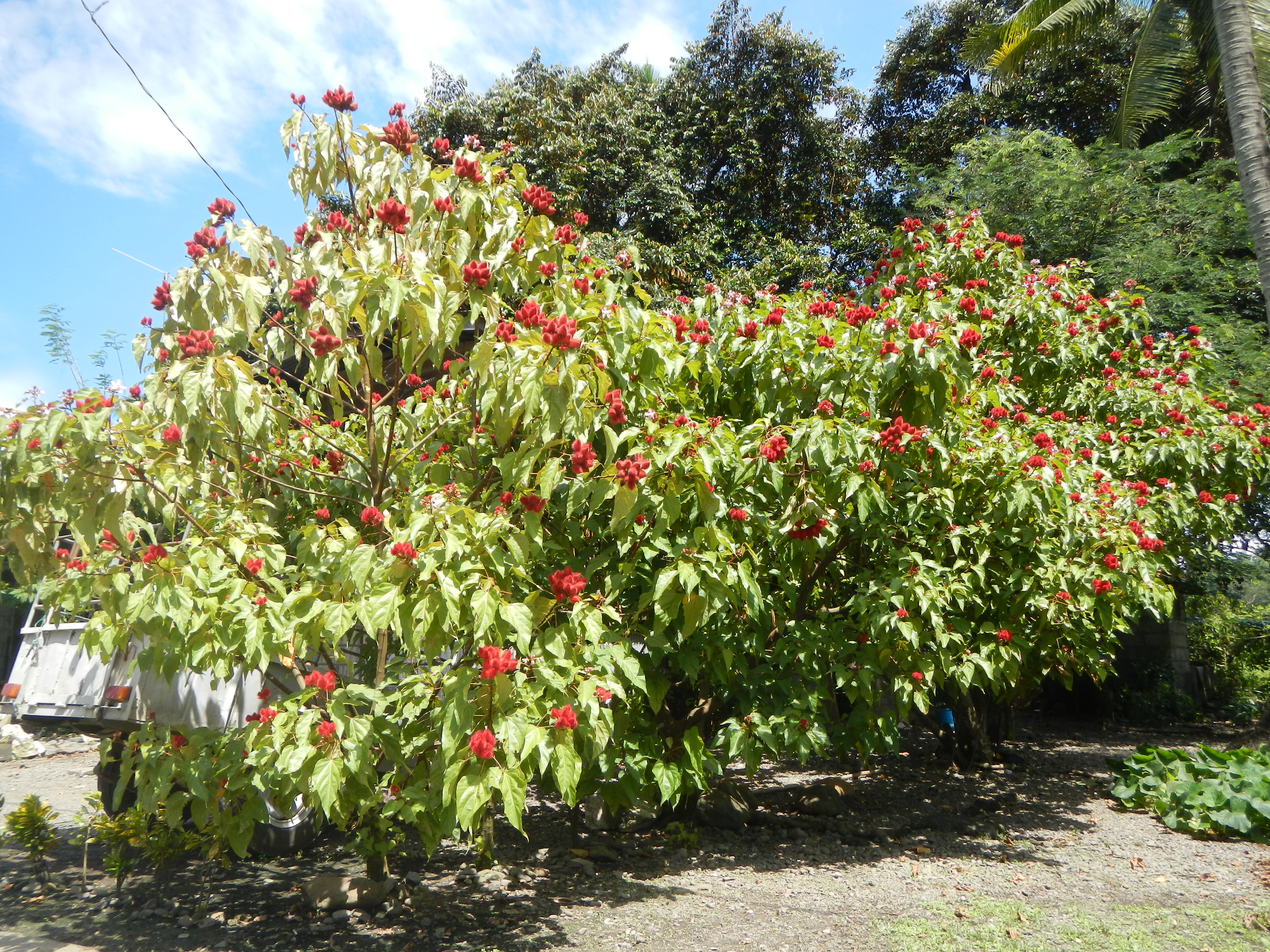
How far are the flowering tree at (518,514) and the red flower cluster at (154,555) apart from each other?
88 millimetres

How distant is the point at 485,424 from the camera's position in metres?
4.03

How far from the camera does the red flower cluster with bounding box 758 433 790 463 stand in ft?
12.6

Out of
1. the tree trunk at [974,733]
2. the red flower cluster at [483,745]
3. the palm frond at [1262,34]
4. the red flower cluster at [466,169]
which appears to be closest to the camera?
the red flower cluster at [483,745]

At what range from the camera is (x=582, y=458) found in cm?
312

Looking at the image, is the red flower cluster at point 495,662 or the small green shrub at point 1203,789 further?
the small green shrub at point 1203,789

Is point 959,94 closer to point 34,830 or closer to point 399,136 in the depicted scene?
point 399,136

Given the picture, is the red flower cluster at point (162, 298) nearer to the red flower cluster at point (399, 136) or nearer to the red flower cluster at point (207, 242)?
the red flower cluster at point (207, 242)

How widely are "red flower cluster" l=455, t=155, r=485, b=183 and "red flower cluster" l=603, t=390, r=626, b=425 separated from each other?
1176 millimetres

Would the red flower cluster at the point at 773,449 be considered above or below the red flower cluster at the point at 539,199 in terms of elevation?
below

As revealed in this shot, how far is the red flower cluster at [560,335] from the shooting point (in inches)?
118

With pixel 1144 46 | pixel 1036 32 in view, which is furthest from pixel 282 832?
pixel 1144 46

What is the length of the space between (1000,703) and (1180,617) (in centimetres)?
689

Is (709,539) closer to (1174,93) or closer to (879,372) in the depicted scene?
(879,372)

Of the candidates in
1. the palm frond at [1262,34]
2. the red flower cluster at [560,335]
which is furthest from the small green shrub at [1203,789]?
the palm frond at [1262,34]
